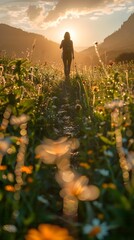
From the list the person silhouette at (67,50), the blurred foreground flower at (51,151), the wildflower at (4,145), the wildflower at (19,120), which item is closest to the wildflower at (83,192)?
the blurred foreground flower at (51,151)

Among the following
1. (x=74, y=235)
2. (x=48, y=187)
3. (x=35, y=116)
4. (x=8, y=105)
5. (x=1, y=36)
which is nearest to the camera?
(x=74, y=235)

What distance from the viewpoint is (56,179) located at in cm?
500

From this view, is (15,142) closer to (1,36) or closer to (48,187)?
(48,187)

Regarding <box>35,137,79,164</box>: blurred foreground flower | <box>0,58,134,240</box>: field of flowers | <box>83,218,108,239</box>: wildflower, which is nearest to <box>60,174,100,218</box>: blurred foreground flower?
<box>0,58,134,240</box>: field of flowers

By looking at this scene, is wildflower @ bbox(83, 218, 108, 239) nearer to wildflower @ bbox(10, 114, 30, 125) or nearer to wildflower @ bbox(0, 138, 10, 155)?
wildflower @ bbox(0, 138, 10, 155)

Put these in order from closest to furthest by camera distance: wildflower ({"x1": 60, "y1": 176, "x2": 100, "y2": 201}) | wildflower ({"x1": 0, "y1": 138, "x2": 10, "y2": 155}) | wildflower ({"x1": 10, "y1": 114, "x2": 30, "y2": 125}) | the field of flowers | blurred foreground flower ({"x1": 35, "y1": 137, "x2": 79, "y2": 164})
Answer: the field of flowers, wildflower ({"x1": 60, "y1": 176, "x2": 100, "y2": 201}), wildflower ({"x1": 0, "y1": 138, "x2": 10, "y2": 155}), blurred foreground flower ({"x1": 35, "y1": 137, "x2": 79, "y2": 164}), wildflower ({"x1": 10, "y1": 114, "x2": 30, "y2": 125})

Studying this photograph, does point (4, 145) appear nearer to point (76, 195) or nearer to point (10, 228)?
point (76, 195)

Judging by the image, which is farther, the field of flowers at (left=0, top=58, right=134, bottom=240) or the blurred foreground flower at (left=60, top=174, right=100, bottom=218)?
the blurred foreground flower at (left=60, top=174, right=100, bottom=218)

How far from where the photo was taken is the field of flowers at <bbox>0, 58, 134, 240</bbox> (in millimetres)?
3178

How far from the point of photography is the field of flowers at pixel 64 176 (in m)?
3.18

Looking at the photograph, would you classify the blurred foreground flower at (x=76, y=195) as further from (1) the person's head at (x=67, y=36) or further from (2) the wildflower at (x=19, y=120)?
(1) the person's head at (x=67, y=36)

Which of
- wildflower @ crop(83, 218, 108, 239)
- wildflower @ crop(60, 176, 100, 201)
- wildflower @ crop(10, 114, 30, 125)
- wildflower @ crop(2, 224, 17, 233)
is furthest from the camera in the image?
wildflower @ crop(10, 114, 30, 125)

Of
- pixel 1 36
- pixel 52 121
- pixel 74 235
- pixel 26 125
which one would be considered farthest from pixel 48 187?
pixel 1 36

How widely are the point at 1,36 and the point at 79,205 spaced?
15203 cm
